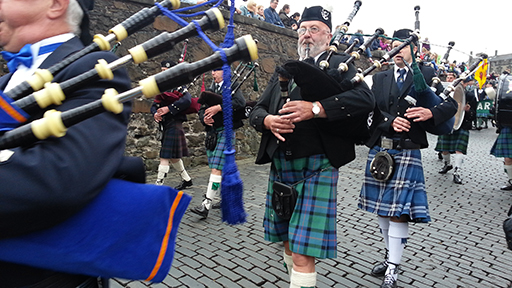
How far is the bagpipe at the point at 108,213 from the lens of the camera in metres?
0.85

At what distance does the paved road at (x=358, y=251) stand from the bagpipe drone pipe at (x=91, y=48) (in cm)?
215

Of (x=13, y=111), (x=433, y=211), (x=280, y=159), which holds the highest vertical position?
(x=13, y=111)

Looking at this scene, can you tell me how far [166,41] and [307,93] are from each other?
1251 millimetres

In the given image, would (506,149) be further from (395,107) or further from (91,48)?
(91,48)

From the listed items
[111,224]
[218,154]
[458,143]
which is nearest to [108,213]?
[111,224]

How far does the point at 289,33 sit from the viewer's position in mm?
9367

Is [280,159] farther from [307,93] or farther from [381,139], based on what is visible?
[381,139]

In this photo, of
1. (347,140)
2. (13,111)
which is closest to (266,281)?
(347,140)

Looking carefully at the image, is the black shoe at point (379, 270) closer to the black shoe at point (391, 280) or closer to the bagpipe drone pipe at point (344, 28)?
the black shoe at point (391, 280)

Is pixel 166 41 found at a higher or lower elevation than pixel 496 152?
higher

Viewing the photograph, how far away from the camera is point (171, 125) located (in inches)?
222

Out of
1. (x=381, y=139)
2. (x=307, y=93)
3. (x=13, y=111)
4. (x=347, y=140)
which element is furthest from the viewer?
(x=381, y=139)

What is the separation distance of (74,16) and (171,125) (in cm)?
454

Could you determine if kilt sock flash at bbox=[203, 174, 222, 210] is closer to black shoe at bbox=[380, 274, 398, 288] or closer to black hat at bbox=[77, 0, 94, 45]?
black shoe at bbox=[380, 274, 398, 288]
